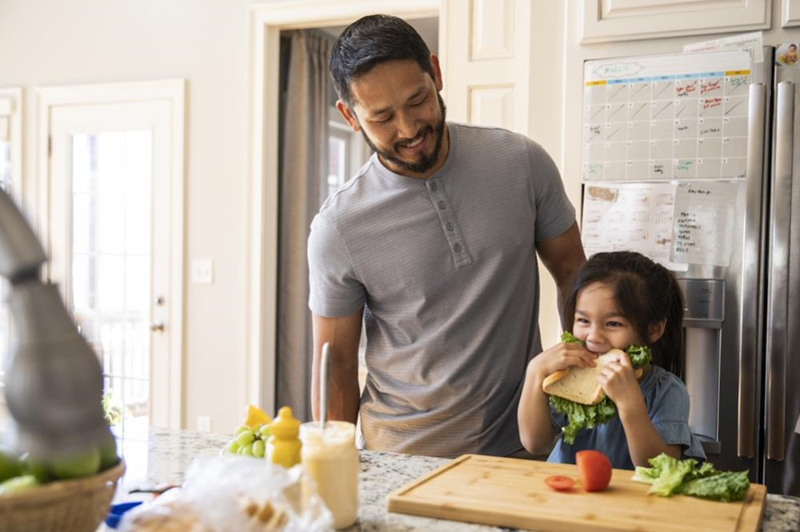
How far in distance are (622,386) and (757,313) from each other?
115 cm

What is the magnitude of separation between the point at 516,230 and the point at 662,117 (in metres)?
1.03

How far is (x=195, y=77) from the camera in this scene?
164 inches

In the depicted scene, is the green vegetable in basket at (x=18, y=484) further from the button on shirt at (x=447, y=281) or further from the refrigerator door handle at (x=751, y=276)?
the refrigerator door handle at (x=751, y=276)

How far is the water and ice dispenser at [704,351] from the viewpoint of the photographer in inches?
95.0

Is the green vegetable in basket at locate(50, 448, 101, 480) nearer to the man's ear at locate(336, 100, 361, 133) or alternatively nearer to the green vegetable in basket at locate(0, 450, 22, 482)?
the green vegetable in basket at locate(0, 450, 22, 482)

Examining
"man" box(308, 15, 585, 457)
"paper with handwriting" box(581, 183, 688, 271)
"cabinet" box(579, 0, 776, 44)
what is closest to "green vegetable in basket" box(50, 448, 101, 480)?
"man" box(308, 15, 585, 457)

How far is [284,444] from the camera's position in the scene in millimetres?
1067

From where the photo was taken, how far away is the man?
1.68m

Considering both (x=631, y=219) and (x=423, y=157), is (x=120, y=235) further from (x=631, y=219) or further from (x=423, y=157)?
(x=423, y=157)

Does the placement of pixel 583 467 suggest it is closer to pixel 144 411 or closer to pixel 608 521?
pixel 608 521

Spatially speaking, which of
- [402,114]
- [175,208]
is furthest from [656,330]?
[175,208]

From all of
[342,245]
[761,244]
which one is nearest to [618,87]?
[761,244]

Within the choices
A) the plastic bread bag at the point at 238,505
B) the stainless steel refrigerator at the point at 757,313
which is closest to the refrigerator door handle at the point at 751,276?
the stainless steel refrigerator at the point at 757,313

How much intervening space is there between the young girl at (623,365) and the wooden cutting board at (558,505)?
0.23 m
